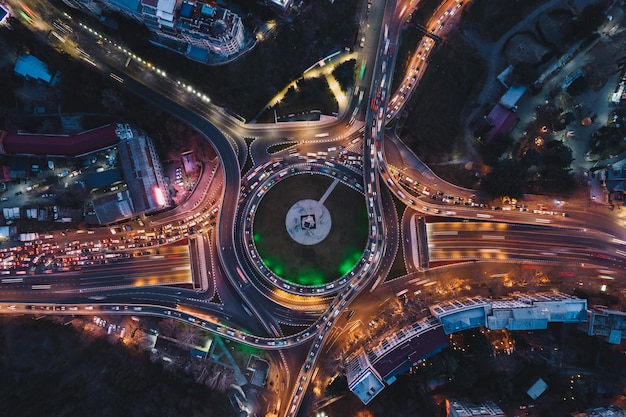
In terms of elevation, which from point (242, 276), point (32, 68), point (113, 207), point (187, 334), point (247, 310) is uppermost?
point (32, 68)

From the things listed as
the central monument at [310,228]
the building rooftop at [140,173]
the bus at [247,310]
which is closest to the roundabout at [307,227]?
the central monument at [310,228]

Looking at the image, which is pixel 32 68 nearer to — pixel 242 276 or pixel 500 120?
pixel 242 276

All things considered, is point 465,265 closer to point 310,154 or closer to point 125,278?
point 310,154

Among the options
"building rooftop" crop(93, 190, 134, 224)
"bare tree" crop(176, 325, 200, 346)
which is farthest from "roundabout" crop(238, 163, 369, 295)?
"building rooftop" crop(93, 190, 134, 224)

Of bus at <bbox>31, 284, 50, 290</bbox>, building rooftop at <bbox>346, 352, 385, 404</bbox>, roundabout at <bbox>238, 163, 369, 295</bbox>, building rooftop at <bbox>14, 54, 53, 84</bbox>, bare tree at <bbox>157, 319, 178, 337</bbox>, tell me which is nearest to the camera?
building rooftop at <bbox>346, 352, 385, 404</bbox>

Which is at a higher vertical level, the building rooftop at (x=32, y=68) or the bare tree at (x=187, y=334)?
the building rooftop at (x=32, y=68)

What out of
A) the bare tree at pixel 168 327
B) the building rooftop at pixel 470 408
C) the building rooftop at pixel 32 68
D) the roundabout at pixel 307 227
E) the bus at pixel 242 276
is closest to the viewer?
the building rooftop at pixel 470 408

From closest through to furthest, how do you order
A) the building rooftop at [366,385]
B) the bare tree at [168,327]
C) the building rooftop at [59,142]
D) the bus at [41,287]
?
the building rooftop at [366,385] < the building rooftop at [59,142] < the bare tree at [168,327] < the bus at [41,287]

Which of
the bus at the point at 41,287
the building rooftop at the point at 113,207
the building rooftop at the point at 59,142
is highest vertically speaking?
the building rooftop at the point at 59,142

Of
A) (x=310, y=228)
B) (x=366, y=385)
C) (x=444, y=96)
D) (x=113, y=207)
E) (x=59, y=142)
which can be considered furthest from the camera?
(x=310, y=228)

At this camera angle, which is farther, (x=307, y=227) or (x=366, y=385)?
(x=307, y=227)

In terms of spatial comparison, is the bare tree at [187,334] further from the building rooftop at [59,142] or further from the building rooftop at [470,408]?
the building rooftop at [470,408]

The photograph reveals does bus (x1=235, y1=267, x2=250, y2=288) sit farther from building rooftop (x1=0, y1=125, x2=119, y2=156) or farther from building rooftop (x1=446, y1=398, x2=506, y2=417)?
building rooftop (x1=446, y1=398, x2=506, y2=417)

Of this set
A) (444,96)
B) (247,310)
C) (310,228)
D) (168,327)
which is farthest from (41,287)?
(444,96)
